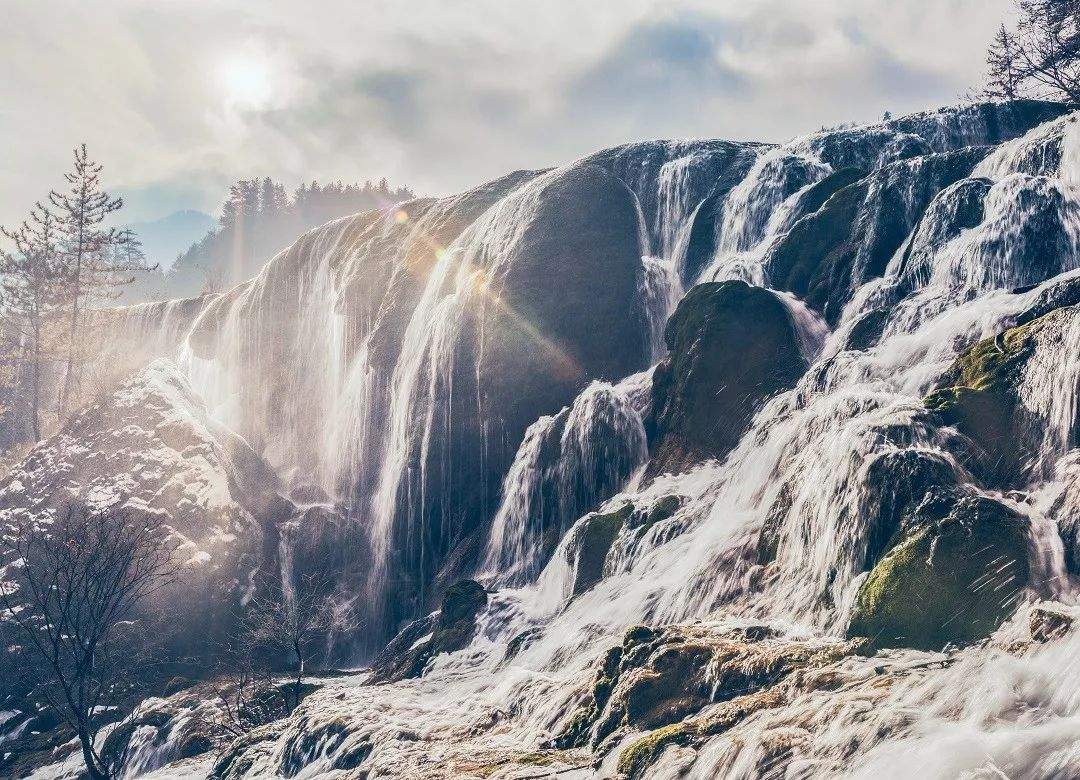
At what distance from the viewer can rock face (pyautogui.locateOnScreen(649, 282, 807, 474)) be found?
21.0 metres

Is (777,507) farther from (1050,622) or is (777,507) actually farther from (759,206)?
(759,206)

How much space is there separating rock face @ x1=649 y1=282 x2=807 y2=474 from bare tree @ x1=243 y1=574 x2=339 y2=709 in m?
12.8

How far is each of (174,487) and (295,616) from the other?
27.5 feet

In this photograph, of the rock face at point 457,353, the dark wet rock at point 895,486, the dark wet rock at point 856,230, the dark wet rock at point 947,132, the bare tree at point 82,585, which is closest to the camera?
the dark wet rock at point 895,486

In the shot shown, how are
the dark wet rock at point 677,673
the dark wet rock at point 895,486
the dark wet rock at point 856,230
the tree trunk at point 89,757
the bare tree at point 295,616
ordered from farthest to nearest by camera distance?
the bare tree at point 295,616 → the dark wet rock at point 856,230 → the tree trunk at point 89,757 → the dark wet rock at point 895,486 → the dark wet rock at point 677,673

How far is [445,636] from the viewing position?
2023 cm

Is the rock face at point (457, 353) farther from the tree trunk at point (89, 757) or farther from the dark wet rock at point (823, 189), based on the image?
the tree trunk at point (89, 757)

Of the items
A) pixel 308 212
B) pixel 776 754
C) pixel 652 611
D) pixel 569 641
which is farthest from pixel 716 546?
pixel 308 212

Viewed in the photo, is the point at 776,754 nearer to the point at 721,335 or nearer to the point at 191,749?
the point at 721,335

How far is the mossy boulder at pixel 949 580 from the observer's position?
1012 centimetres

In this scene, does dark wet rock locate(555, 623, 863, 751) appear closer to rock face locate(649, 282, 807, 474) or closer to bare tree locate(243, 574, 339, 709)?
rock face locate(649, 282, 807, 474)

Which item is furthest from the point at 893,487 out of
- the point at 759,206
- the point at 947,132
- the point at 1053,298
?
the point at 947,132

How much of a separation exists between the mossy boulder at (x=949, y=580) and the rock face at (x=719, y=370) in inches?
357

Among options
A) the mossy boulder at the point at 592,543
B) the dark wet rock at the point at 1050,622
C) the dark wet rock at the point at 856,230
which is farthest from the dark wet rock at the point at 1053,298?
the mossy boulder at the point at 592,543
